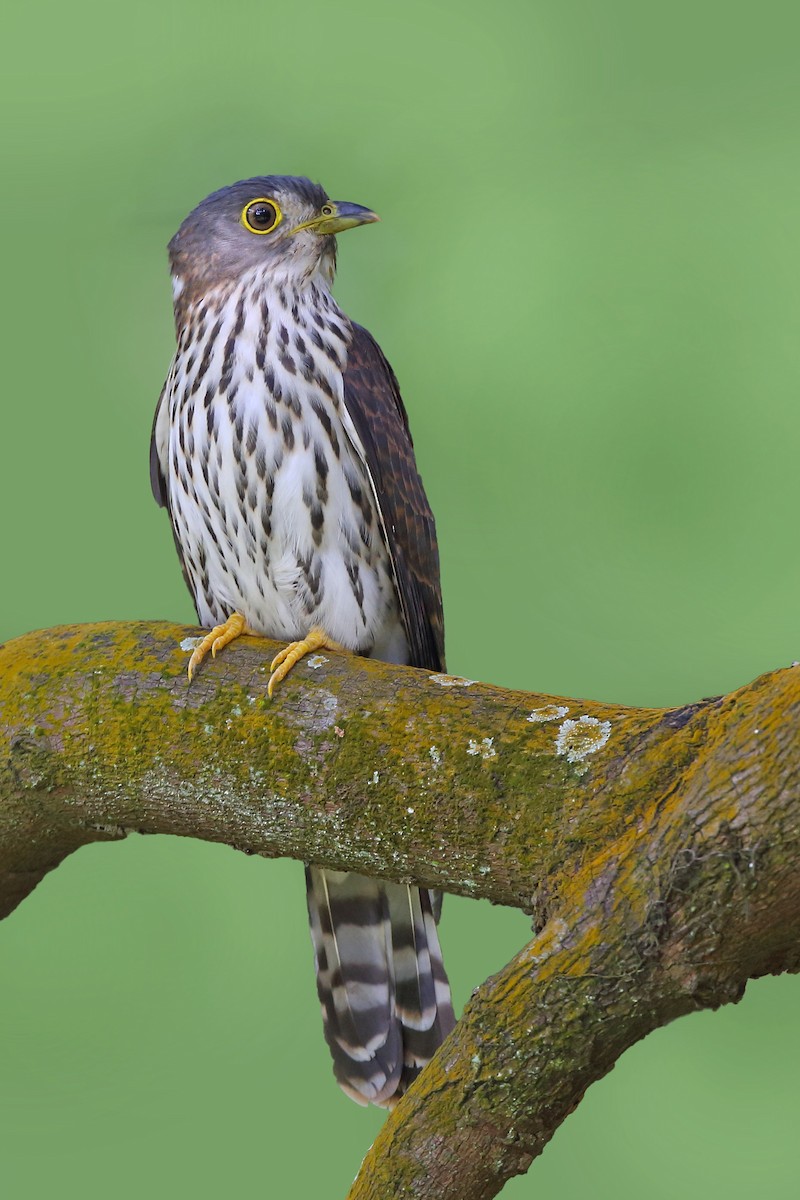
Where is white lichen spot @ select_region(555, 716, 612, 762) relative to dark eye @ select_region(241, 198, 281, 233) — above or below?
below

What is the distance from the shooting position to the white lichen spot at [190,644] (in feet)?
8.86

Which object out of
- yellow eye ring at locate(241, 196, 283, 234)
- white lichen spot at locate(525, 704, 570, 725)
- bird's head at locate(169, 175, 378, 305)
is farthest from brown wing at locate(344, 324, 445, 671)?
white lichen spot at locate(525, 704, 570, 725)

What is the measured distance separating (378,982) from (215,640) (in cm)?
85

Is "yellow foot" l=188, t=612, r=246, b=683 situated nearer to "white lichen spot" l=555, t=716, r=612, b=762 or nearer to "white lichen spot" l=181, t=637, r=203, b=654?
"white lichen spot" l=181, t=637, r=203, b=654

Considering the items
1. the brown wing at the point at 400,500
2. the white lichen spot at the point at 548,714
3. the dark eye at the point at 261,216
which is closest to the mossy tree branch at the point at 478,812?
the white lichen spot at the point at 548,714

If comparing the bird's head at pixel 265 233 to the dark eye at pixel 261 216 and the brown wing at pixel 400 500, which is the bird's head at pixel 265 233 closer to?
the dark eye at pixel 261 216

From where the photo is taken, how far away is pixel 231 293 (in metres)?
3.42

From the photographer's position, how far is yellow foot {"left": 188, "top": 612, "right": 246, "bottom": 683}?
2658mm

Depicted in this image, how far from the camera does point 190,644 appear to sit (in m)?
2.72

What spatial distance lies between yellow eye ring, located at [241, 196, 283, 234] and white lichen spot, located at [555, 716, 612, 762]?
68.6 inches

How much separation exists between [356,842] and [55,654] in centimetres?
75

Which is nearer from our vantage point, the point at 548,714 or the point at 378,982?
the point at 548,714

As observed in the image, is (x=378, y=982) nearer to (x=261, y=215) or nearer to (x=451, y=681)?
(x=451, y=681)

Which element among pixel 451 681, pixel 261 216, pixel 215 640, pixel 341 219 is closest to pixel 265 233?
pixel 261 216
